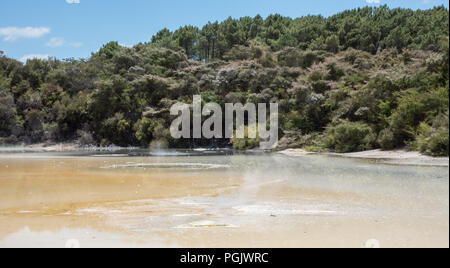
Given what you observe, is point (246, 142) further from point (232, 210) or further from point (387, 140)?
point (232, 210)

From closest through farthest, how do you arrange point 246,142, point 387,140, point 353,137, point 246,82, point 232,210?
point 232,210
point 387,140
point 353,137
point 246,142
point 246,82

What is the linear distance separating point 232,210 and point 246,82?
25.4 metres

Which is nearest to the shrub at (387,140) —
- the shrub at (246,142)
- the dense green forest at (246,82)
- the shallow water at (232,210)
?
the dense green forest at (246,82)

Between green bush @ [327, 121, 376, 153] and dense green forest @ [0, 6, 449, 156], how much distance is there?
0.05 meters

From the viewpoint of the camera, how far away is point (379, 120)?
21.3m

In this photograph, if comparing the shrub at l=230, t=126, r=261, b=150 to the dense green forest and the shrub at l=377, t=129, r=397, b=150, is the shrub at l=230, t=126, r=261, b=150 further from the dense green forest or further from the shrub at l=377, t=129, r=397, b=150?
the shrub at l=377, t=129, r=397, b=150

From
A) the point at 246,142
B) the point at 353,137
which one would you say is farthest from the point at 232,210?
the point at 246,142

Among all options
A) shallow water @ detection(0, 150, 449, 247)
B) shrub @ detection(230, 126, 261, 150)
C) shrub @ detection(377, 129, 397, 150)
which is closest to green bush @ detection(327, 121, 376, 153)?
shrub @ detection(377, 129, 397, 150)

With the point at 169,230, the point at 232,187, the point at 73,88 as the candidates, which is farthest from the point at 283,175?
the point at 73,88

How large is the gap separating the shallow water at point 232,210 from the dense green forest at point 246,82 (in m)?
10.3

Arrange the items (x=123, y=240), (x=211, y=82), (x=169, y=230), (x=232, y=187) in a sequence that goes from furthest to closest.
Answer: (x=211, y=82) < (x=232, y=187) < (x=169, y=230) < (x=123, y=240)

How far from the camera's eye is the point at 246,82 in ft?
106
